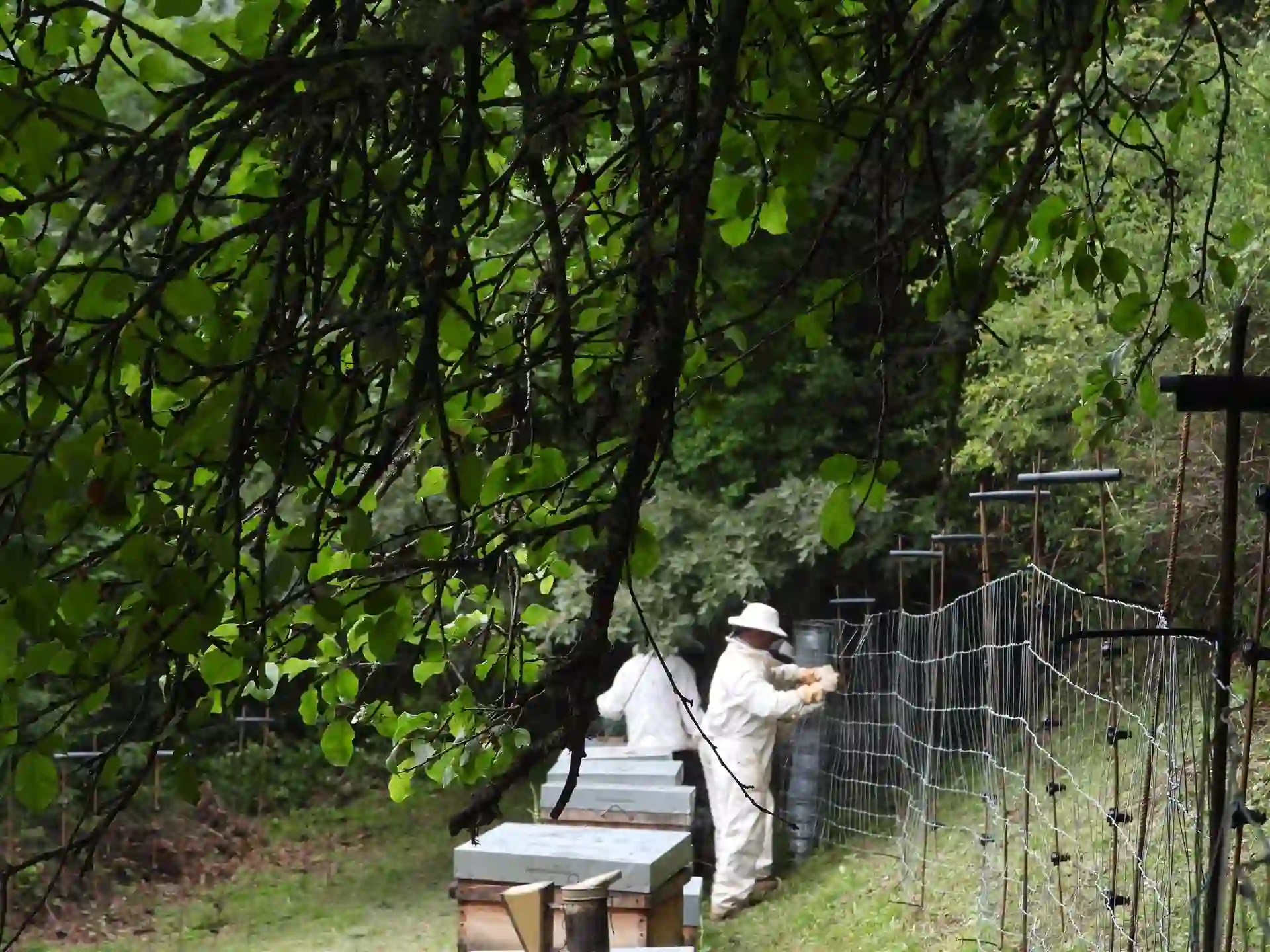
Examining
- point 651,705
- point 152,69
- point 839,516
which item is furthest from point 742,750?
point 152,69

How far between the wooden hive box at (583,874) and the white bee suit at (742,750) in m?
2.74

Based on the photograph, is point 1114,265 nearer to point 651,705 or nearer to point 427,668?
point 427,668

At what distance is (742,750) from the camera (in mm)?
8875

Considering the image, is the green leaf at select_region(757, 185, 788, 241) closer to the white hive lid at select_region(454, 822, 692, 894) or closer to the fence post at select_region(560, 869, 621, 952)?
the fence post at select_region(560, 869, 621, 952)

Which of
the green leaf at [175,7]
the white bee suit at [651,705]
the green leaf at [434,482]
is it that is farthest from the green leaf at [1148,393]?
the white bee suit at [651,705]

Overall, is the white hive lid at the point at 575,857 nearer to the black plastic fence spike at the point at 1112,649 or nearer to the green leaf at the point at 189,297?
the black plastic fence spike at the point at 1112,649

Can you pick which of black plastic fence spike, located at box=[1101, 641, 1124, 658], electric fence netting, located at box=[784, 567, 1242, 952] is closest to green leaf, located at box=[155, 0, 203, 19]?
electric fence netting, located at box=[784, 567, 1242, 952]

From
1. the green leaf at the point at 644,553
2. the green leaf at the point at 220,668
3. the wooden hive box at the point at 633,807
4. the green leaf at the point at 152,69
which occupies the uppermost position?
the green leaf at the point at 152,69

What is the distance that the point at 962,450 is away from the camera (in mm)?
8336

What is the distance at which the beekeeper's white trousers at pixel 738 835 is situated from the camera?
862cm

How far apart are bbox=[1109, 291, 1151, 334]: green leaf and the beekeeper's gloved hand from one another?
21.3 feet

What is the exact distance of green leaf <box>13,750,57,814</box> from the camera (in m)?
1.37

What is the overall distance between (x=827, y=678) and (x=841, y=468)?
717 centimetres

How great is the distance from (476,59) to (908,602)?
31.0ft
